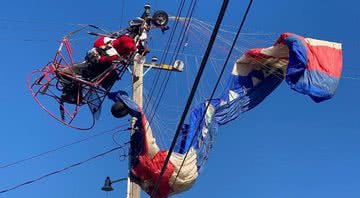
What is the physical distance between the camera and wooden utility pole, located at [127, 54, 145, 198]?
1465 centimetres

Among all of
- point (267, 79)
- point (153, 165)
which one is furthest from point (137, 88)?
point (267, 79)

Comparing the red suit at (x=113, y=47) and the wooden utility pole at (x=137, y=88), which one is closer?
the red suit at (x=113, y=47)

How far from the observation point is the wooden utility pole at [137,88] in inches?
577

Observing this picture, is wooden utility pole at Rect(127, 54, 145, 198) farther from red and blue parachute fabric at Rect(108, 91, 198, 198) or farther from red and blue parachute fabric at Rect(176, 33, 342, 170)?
red and blue parachute fabric at Rect(176, 33, 342, 170)

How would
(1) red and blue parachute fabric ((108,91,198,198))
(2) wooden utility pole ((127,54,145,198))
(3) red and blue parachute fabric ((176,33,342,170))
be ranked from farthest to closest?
(2) wooden utility pole ((127,54,145,198)) < (1) red and blue parachute fabric ((108,91,198,198)) < (3) red and blue parachute fabric ((176,33,342,170))

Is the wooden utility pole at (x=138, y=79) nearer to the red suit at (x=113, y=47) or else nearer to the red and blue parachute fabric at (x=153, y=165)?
the red and blue parachute fabric at (x=153, y=165)

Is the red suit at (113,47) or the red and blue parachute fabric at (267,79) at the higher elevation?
the red suit at (113,47)

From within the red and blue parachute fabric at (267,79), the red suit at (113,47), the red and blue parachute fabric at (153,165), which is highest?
the red suit at (113,47)

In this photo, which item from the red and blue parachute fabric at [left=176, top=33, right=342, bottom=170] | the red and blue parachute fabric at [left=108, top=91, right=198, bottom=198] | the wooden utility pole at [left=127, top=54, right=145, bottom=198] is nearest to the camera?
the red and blue parachute fabric at [left=176, top=33, right=342, bottom=170]

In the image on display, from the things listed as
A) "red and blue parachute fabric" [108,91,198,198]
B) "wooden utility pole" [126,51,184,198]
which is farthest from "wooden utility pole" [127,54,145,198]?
"red and blue parachute fabric" [108,91,198,198]

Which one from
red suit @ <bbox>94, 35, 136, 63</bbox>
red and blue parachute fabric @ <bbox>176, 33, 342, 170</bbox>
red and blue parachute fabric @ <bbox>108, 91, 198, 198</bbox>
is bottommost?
red and blue parachute fabric @ <bbox>108, 91, 198, 198</bbox>

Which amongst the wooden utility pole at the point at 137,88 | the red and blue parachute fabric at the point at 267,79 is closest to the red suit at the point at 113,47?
the wooden utility pole at the point at 137,88

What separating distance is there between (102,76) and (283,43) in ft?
13.3

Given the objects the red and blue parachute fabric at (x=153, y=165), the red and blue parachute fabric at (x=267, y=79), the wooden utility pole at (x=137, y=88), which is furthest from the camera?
the wooden utility pole at (x=137, y=88)
